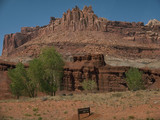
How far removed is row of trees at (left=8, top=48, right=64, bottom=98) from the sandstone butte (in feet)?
64.3

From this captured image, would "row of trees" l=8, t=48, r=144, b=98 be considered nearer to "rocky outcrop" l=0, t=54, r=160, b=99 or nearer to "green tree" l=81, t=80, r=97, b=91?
"green tree" l=81, t=80, r=97, b=91

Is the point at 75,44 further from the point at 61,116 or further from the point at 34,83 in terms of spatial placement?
the point at 61,116

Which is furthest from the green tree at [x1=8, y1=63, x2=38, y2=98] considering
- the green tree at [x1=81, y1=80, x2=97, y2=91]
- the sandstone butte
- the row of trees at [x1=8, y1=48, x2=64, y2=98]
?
the green tree at [x1=81, y1=80, x2=97, y2=91]

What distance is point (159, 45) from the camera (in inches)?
6511

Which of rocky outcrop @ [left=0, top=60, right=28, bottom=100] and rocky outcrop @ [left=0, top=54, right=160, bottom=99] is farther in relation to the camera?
rocky outcrop @ [left=0, top=54, right=160, bottom=99]

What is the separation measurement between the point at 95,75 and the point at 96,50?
5204 cm

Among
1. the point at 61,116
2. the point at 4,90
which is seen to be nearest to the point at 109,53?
the point at 4,90

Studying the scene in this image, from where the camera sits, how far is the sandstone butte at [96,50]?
7512 cm

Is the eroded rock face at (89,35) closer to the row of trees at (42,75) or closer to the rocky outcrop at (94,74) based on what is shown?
the rocky outcrop at (94,74)

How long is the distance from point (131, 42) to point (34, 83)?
13825 cm

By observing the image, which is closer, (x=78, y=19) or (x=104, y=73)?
(x=104, y=73)

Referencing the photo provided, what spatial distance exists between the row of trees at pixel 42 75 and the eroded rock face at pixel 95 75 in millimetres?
32469

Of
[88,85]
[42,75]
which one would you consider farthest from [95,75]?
[42,75]

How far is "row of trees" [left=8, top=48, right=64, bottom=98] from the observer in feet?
120
